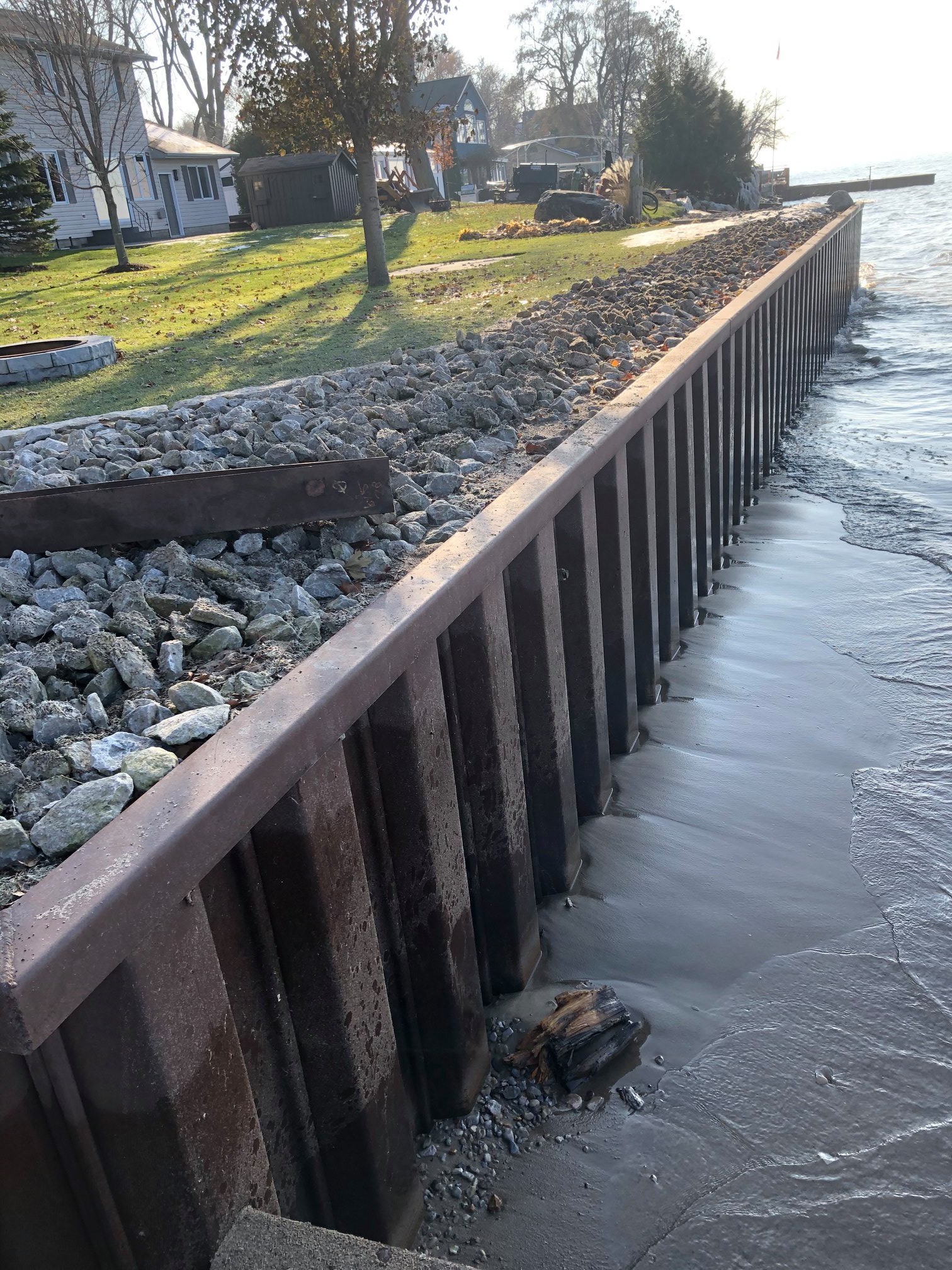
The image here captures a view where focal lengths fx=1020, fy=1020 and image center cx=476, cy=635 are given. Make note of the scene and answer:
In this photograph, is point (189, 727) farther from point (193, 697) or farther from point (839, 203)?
point (839, 203)

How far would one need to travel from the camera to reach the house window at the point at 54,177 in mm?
32438

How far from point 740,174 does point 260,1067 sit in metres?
45.2

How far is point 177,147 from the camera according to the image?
40.7m

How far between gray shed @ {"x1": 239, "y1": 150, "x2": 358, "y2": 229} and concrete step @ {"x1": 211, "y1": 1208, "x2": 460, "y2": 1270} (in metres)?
37.9

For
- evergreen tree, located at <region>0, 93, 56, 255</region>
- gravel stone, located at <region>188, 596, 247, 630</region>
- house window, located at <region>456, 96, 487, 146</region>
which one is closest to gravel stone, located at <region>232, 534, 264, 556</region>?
gravel stone, located at <region>188, 596, 247, 630</region>

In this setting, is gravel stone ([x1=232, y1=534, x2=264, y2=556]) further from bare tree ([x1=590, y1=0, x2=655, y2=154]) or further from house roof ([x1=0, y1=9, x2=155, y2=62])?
bare tree ([x1=590, y1=0, x2=655, y2=154])

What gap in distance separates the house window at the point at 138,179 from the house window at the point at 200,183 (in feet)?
11.6

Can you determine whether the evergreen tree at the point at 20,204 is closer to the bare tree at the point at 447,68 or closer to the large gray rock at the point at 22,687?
the large gray rock at the point at 22,687

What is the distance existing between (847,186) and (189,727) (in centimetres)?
5821

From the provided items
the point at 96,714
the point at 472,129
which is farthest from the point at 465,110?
the point at 96,714

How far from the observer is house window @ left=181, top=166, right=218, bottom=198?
41875 mm

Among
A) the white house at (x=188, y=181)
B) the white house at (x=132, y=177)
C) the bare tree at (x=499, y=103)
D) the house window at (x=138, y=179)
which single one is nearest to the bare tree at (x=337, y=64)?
the white house at (x=132, y=177)

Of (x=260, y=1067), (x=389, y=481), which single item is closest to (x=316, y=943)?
(x=260, y=1067)

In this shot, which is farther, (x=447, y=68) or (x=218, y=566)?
(x=447, y=68)
